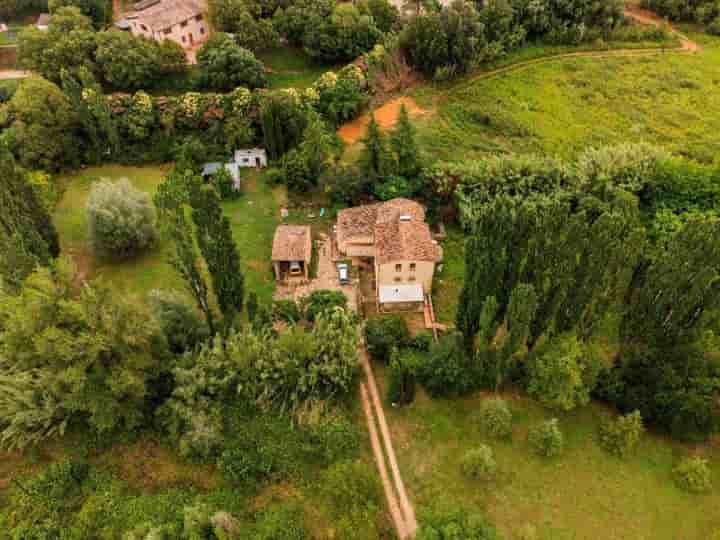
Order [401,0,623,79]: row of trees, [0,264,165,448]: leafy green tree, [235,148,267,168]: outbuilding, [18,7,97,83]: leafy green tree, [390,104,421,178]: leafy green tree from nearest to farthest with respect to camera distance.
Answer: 1. [0,264,165,448]: leafy green tree
2. [390,104,421,178]: leafy green tree
3. [235,148,267,168]: outbuilding
4. [18,7,97,83]: leafy green tree
5. [401,0,623,79]: row of trees

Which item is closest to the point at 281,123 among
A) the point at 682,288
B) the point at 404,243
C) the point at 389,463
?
the point at 404,243

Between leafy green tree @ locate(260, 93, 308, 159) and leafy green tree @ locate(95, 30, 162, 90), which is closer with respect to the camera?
leafy green tree @ locate(260, 93, 308, 159)

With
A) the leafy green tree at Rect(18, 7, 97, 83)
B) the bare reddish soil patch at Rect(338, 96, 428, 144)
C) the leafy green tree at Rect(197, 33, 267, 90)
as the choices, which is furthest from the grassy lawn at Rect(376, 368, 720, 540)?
the leafy green tree at Rect(18, 7, 97, 83)

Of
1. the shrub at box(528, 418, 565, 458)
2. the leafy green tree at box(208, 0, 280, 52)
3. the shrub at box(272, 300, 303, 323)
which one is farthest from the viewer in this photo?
the leafy green tree at box(208, 0, 280, 52)

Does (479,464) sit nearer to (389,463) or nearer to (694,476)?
(389,463)

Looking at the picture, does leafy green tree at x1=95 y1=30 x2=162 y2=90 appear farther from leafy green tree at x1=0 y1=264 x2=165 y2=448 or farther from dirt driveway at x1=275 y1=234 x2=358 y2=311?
leafy green tree at x1=0 y1=264 x2=165 y2=448

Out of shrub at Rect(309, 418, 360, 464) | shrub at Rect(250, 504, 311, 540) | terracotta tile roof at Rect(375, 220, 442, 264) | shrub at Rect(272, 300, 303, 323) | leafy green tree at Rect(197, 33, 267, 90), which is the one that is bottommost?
shrub at Rect(250, 504, 311, 540)

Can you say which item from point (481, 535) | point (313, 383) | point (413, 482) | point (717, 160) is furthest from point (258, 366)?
point (717, 160)
